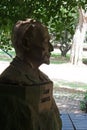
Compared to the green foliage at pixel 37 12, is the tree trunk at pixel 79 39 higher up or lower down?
lower down

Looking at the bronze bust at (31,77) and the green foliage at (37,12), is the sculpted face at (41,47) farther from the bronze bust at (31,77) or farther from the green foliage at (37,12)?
the green foliage at (37,12)

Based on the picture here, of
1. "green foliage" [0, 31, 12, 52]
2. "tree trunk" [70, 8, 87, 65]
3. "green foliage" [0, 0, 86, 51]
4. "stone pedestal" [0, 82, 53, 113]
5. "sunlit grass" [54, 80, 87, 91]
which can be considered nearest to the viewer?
"stone pedestal" [0, 82, 53, 113]

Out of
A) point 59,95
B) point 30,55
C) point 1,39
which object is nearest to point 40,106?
point 30,55

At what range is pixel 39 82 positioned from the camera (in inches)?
65.6

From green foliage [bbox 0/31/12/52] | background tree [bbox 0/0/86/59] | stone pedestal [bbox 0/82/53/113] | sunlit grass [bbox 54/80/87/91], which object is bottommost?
sunlit grass [bbox 54/80/87/91]

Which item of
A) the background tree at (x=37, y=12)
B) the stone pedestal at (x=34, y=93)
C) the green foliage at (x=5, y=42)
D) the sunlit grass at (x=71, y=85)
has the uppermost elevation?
the background tree at (x=37, y=12)

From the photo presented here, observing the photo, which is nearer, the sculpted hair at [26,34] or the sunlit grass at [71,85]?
the sculpted hair at [26,34]

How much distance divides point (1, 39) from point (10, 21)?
1.98ft

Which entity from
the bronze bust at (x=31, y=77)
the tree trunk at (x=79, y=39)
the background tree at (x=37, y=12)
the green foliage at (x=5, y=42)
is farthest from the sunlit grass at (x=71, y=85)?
the bronze bust at (x=31, y=77)

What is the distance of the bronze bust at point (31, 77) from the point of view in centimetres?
155

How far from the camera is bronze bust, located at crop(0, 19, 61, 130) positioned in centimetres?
155

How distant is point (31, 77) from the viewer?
1.65 m

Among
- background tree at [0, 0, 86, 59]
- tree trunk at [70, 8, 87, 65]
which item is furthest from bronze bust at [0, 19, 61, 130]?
tree trunk at [70, 8, 87, 65]

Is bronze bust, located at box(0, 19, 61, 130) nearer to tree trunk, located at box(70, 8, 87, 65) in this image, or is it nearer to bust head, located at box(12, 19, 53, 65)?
bust head, located at box(12, 19, 53, 65)
